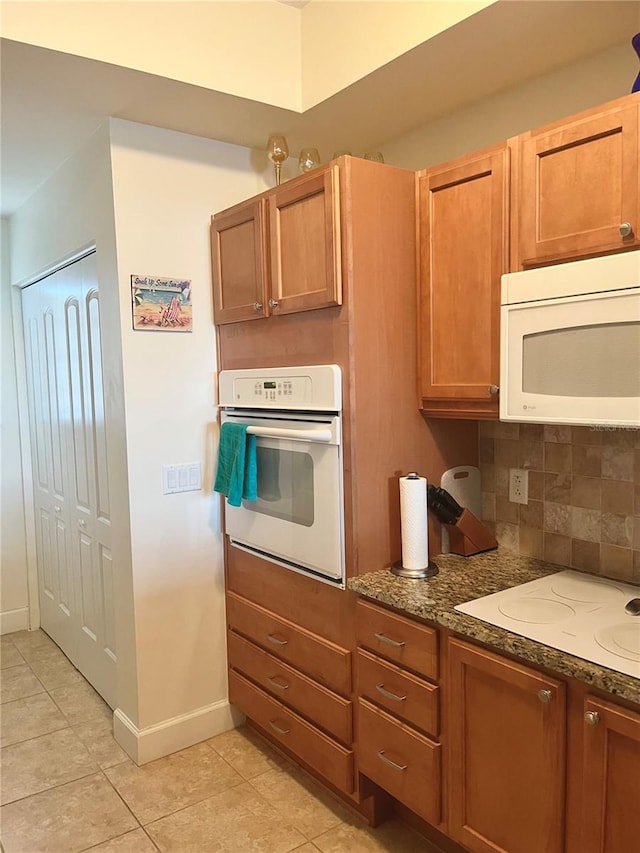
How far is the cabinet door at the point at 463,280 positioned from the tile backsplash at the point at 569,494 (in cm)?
33

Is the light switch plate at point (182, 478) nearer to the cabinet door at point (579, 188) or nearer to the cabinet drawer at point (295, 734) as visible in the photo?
the cabinet drawer at point (295, 734)

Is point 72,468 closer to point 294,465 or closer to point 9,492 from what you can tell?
point 9,492

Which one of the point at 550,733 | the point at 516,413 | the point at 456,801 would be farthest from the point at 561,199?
the point at 456,801

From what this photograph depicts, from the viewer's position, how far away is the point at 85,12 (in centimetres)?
188

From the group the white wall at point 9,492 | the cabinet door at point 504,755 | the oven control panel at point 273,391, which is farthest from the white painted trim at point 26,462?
the cabinet door at point 504,755

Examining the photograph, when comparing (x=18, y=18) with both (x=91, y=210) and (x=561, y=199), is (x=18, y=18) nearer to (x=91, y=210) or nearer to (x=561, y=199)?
(x=91, y=210)

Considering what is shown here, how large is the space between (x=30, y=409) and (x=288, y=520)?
7.43ft

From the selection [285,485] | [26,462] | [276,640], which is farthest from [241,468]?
[26,462]

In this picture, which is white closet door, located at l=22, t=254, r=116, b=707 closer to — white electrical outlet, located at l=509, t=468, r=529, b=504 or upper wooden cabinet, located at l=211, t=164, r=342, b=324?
upper wooden cabinet, located at l=211, t=164, r=342, b=324

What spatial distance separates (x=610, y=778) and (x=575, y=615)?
40 cm

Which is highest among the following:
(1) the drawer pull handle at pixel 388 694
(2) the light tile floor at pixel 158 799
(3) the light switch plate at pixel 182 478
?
(3) the light switch plate at pixel 182 478

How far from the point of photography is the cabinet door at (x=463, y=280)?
183 cm

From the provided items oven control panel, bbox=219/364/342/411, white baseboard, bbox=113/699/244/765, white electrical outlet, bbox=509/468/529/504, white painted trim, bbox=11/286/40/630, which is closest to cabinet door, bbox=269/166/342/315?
oven control panel, bbox=219/364/342/411

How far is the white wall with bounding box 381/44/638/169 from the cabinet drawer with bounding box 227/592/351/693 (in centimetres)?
183
